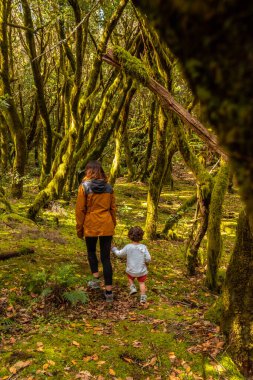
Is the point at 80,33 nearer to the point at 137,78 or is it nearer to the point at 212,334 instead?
the point at 137,78

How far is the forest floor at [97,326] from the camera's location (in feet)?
13.3

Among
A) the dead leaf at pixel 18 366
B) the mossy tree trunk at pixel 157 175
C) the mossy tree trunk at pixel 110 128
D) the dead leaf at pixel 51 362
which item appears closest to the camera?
the dead leaf at pixel 18 366

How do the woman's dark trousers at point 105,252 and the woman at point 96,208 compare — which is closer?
the woman at point 96,208

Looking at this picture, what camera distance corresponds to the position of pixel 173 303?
6586 millimetres

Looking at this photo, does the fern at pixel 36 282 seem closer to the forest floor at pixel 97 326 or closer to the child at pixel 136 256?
the forest floor at pixel 97 326

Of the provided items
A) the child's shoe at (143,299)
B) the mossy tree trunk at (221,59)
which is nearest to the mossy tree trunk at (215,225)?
the child's shoe at (143,299)

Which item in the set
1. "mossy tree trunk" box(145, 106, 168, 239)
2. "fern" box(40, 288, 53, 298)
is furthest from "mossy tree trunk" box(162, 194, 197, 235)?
"fern" box(40, 288, 53, 298)

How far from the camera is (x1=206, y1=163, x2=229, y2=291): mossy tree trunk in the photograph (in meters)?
7.10

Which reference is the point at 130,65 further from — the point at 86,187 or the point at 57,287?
the point at 57,287

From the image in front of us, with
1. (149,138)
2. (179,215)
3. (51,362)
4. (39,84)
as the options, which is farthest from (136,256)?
(149,138)

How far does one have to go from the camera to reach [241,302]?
4445 millimetres

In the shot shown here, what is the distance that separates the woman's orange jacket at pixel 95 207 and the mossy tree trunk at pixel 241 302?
2.21 m

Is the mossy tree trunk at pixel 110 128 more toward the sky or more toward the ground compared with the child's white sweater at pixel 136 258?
more toward the sky

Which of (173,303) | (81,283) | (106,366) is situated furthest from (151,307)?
(106,366)
